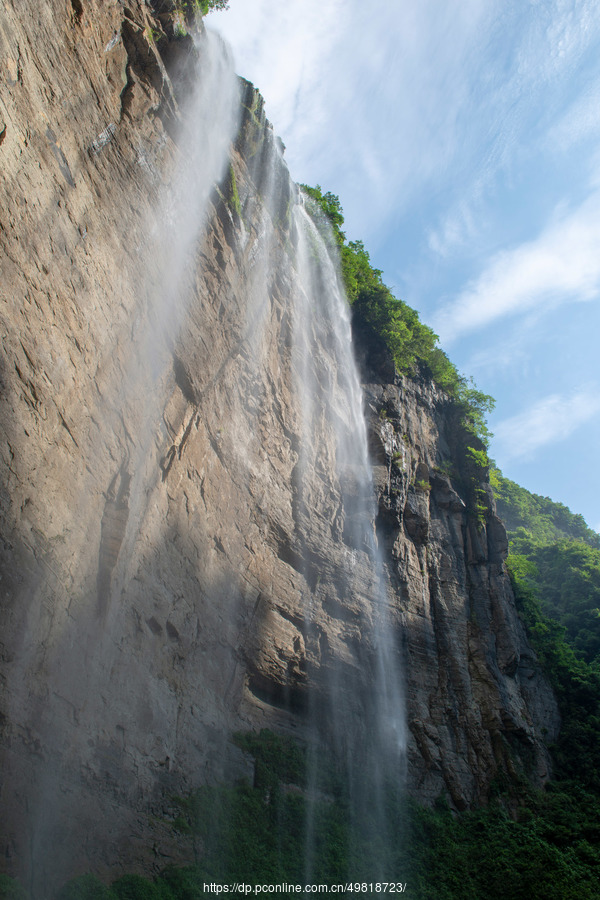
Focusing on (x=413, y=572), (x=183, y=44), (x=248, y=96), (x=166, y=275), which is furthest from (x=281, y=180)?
(x=413, y=572)

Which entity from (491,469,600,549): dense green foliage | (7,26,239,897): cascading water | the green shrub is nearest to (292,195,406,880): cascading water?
(7,26,239,897): cascading water

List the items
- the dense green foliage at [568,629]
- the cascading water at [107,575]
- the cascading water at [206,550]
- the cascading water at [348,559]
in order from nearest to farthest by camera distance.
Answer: the cascading water at [107,575]
the cascading water at [206,550]
the cascading water at [348,559]
the dense green foliage at [568,629]

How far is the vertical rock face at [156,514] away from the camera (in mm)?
8891

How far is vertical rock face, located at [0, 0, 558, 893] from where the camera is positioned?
8.89 meters

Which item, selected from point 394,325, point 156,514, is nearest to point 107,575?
point 156,514

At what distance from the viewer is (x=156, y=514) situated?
12.2 metres

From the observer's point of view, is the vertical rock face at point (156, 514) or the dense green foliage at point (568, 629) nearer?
the vertical rock face at point (156, 514)

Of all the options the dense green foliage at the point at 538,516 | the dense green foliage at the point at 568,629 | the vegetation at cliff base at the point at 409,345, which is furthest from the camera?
the dense green foliage at the point at 538,516

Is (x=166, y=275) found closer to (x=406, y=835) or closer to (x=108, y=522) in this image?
(x=108, y=522)

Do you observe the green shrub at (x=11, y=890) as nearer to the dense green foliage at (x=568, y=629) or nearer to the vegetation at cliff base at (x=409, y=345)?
the dense green foliage at (x=568, y=629)

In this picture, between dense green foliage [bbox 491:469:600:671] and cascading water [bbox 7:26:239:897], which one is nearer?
cascading water [bbox 7:26:239:897]

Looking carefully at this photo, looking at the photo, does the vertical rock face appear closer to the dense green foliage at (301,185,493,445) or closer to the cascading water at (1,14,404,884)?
the cascading water at (1,14,404,884)

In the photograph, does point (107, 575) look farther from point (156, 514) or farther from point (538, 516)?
point (538, 516)

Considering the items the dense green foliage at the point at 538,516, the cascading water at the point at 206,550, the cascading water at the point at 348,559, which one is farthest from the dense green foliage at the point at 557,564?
the cascading water at the point at 206,550
